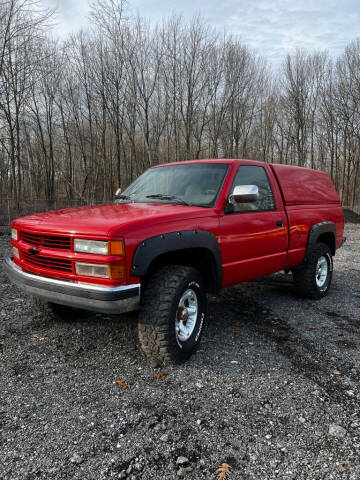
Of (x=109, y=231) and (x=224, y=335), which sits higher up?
(x=109, y=231)

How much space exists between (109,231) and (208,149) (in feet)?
80.1

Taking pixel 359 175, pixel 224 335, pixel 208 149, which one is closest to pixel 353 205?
pixel 359 175

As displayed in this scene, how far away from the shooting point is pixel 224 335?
4.02 meters

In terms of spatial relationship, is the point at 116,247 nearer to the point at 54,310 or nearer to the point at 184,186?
the point at 184,186

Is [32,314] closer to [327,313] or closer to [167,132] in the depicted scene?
[327,313]

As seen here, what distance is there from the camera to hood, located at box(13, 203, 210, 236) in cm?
286

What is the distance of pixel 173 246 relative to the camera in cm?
312

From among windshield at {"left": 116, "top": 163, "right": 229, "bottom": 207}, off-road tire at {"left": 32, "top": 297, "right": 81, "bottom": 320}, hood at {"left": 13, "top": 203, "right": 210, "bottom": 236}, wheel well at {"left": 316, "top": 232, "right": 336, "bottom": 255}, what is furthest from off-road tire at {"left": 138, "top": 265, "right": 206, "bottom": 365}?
wheel well at {"left": 316, "top": 232, "right": 336, "bottom": 255}

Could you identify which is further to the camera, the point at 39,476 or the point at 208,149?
the point at 208,149

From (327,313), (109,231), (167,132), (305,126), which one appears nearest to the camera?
(109,231)

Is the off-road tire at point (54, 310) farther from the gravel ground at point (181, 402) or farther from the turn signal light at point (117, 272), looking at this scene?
the turn signal light at point (117, 272)

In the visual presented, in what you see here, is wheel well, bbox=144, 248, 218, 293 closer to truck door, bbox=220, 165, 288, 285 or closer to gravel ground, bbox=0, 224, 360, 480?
truck door, bbox=220, 165, 288, 285

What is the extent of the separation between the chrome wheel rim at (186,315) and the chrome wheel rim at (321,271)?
288 cm

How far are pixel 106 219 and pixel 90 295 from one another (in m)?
0.67
